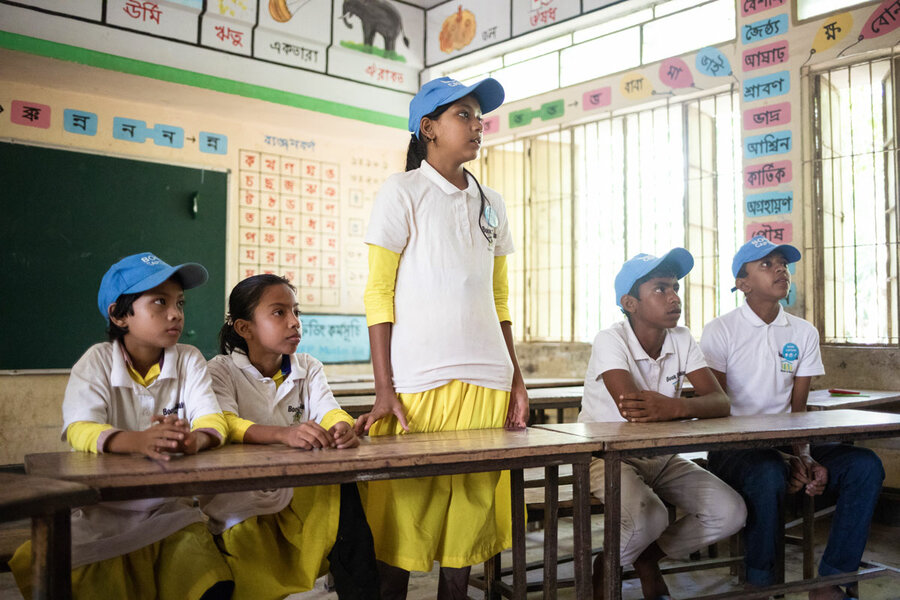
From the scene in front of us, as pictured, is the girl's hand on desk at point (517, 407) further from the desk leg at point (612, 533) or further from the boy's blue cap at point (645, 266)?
the boy's blue cap at point (645, 266)

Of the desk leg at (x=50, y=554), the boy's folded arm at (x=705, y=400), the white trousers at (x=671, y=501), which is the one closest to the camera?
the desk leg at (x=50, y=554)

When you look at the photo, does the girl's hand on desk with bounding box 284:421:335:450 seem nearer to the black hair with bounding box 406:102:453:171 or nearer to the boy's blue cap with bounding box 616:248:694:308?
Result: the black hair with bounding box 406:102:453:171

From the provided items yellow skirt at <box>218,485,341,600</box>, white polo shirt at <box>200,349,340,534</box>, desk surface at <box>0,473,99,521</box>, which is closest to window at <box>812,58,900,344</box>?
white polo shirt at <box>200,349,340,534</box>

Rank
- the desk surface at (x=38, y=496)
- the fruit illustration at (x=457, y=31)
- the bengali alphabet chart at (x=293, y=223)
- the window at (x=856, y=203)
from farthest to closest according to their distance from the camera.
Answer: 1. the fruit illustration at (x=457, y=31)
2. the bengali alphabet chart at (x=293, y=223)
3. the window at (x=856, y=203)
4. the desk surface at (x=38, y=496)

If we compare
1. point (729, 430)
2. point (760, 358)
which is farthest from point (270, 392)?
point (760, 358)

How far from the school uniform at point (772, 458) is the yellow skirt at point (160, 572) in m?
1.60

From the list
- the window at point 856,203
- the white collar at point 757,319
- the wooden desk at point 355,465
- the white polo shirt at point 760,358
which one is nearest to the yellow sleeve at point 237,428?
the wooden desk at point 355,465

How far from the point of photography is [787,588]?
2109 millimetres

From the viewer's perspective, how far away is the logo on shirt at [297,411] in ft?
6.61

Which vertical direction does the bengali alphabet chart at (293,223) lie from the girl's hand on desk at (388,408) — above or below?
above

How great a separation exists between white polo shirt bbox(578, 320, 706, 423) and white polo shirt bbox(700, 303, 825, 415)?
12.7 inches

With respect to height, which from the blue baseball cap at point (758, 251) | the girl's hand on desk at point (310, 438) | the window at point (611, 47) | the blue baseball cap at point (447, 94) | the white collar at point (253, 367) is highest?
the window at point (611, 47)

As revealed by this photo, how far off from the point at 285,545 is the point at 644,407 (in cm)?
109

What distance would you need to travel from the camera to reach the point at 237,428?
1762 millimetres
